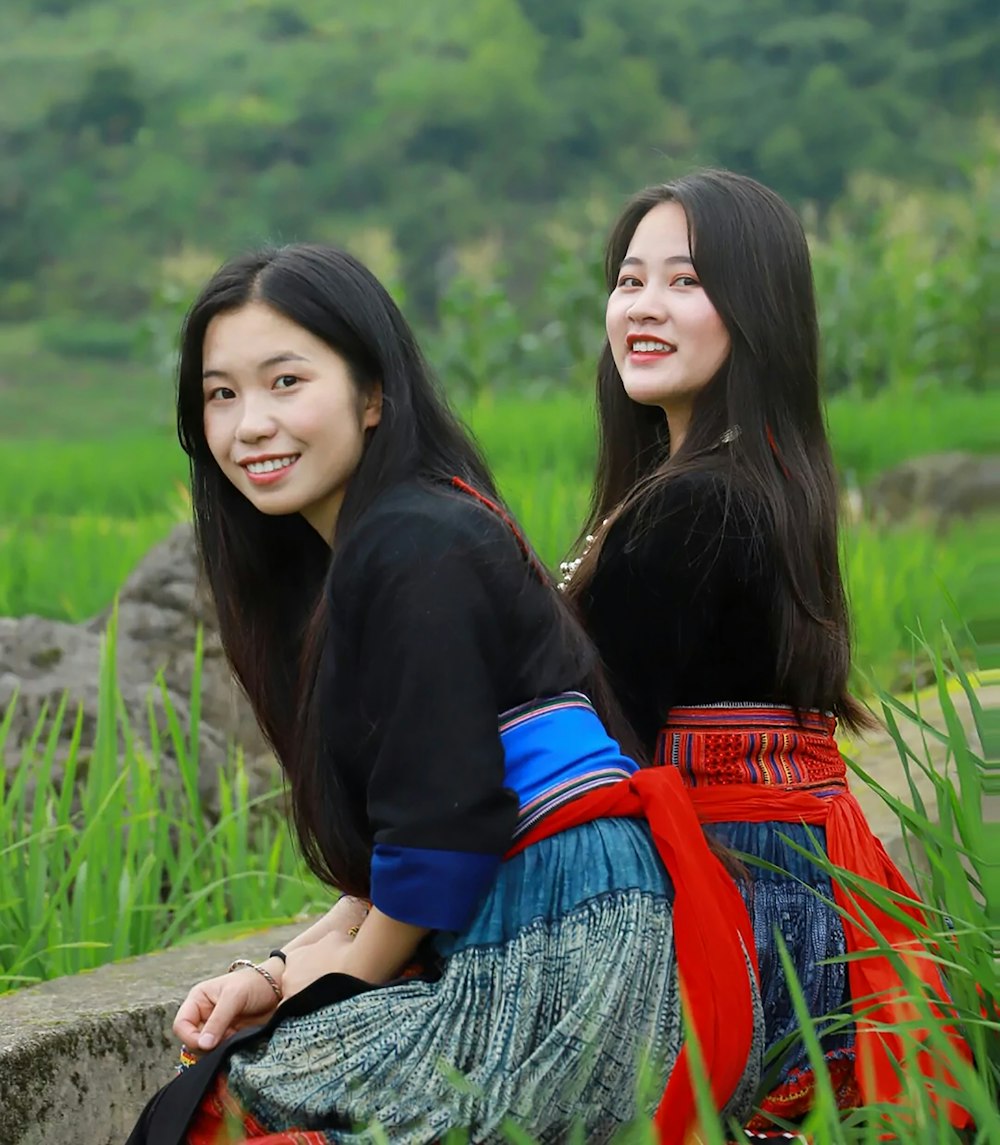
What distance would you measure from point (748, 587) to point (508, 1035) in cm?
63

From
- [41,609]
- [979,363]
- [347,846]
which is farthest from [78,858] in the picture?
[979,363]

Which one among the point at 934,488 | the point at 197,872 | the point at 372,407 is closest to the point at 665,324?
the point at 372,407

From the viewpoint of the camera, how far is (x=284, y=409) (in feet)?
5.42

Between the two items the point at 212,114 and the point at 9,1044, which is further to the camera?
the point at 212,114

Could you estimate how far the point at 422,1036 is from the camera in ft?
4.81

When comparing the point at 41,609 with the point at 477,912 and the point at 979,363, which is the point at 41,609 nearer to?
the point at 477,912

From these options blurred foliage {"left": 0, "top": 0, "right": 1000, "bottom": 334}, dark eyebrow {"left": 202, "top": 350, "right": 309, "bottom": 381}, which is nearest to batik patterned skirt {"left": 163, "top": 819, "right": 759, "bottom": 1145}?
dark eyebrow {"left": 202, "top": 350, "right": 309, "bottom": 381}

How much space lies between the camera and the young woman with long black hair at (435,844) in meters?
1.46

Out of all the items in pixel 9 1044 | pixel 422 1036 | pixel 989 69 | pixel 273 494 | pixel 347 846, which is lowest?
pixel 9 1044

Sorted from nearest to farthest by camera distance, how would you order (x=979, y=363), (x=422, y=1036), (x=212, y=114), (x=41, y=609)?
(x=422, y=1036), (x=41, y=609), (x=979, y=363), (x=212, y=114)

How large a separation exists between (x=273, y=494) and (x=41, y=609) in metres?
3.61

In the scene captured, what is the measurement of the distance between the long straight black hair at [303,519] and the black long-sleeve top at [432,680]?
0.13 ft

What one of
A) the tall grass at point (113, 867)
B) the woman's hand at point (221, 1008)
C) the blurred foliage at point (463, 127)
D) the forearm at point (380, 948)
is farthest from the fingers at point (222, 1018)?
the blurred foliage at point (463, 127)

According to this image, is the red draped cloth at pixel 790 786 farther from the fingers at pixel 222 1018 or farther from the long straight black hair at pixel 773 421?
the fingers at pixel 222 1018
